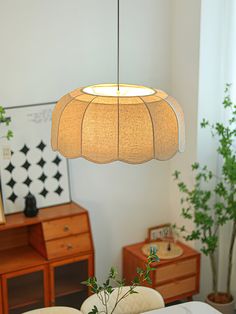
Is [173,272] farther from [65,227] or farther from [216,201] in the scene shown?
[65,227]

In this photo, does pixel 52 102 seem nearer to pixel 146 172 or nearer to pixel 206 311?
pixel 146 172

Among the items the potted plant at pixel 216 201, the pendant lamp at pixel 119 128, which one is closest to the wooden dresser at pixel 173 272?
the potted plant at pixel 216 201

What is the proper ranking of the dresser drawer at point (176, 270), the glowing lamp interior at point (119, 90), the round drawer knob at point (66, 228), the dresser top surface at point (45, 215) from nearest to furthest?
the glowing lamp interior at point (119, 90) < the dresser top surface at point (45, 215) < the round drawer knob at point (66, 228) < the dresser drawer at point (176, 270)

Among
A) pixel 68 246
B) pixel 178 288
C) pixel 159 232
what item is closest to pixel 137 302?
pixel 68 246

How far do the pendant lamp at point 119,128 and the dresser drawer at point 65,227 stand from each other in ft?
5.35

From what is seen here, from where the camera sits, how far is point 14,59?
391cm

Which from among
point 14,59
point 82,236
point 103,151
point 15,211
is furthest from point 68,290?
point 103,151

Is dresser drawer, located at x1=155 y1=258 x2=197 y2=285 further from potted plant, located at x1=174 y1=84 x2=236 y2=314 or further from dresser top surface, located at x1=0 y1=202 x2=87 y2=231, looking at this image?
dresser top surface, located at x1=0 y1=202 x2=87 y2=231

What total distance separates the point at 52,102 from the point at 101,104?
1819mm

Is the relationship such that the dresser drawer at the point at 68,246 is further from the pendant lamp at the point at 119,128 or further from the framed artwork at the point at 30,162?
the pendant lamp at the point at 119,128

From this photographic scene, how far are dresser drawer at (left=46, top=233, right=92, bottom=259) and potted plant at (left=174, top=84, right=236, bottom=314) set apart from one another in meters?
0.72

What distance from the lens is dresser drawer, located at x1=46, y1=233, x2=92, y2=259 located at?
156 inches

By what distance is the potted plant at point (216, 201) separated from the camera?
4047mm

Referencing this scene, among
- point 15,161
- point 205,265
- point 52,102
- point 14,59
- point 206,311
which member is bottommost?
point 205,265
